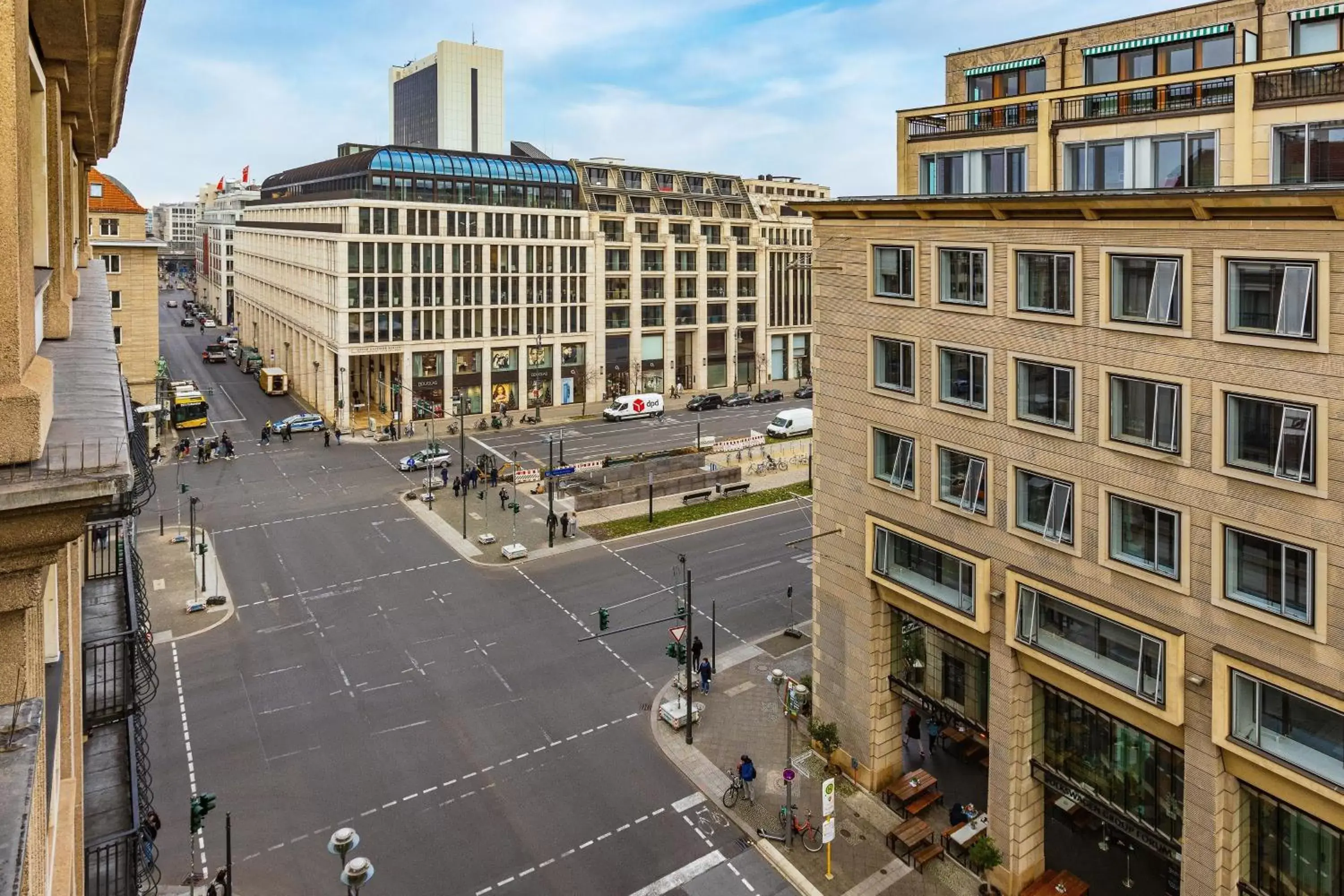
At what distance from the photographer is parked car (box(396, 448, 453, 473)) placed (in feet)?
217

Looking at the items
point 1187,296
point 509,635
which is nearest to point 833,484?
point 1187,296

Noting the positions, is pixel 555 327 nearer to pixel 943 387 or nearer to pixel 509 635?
pixel 509 635

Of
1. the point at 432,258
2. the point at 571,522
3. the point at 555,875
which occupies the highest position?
the point at 432,258

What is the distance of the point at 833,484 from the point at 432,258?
2558 inches

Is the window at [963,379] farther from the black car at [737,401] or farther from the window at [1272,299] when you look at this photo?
the black car at [737,401]

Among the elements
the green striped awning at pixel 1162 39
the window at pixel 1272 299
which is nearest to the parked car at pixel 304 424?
the green striped awning at pixel 1162 39

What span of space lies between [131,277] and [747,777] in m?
67.4

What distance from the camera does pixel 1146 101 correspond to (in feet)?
73.5

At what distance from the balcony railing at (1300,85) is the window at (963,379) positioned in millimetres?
8211

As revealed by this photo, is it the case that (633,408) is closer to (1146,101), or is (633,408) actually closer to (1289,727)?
(1146,101)

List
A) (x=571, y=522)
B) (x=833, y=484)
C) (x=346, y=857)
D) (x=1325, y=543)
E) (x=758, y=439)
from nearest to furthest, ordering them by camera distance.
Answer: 1. (x=1325, y=543)
2. (x=346, y=857)
3. (x=833, y=484)
4. (x=571, y=522)
5. (x=758, y=439)

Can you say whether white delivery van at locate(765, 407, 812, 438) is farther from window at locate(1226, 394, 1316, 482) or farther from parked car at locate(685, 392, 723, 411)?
window at locate(1226, 394, 1316, 482)

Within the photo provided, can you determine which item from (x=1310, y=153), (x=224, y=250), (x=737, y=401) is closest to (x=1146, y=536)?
(x=1310, y=153)

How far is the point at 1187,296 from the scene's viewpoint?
19.1m
